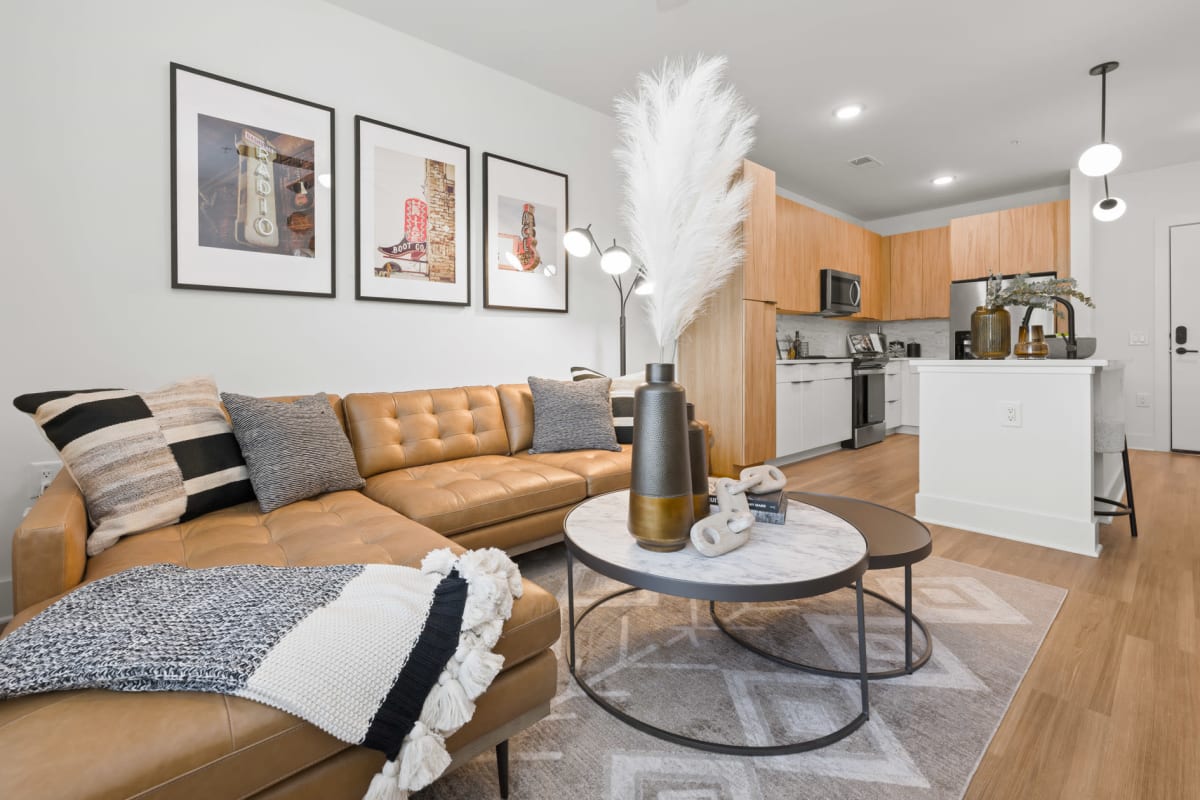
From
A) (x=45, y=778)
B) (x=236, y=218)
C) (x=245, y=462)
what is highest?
(x=236, y=218)

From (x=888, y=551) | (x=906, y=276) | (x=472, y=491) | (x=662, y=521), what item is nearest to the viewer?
(x=662, y=521)

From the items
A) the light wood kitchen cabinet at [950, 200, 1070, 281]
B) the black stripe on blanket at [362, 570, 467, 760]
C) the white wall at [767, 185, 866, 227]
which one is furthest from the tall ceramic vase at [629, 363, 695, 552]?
the light wood kitchen cabinet at [950, 200, 1070, 281]

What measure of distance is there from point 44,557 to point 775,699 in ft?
5.78

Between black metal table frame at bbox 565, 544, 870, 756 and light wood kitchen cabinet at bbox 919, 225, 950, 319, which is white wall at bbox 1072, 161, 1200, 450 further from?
black metal table frame at bbox 565, 544, 870, 756

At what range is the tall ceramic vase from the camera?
4.05 feet

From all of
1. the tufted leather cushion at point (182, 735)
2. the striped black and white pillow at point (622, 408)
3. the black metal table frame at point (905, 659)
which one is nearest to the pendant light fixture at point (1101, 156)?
the striped black and white pillow at point (622, 408)

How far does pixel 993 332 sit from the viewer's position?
2.78m

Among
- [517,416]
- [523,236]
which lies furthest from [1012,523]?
[523,236]

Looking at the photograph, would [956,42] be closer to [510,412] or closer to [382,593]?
[510,412]

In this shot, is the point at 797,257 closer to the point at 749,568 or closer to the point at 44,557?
the point at 749,568

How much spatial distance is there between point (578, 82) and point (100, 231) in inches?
99.7

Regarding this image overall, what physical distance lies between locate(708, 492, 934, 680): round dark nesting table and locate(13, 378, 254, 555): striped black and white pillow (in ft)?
5.71

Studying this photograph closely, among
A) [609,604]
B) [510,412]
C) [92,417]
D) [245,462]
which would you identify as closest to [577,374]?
[510,412]

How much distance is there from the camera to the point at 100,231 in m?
1.97
